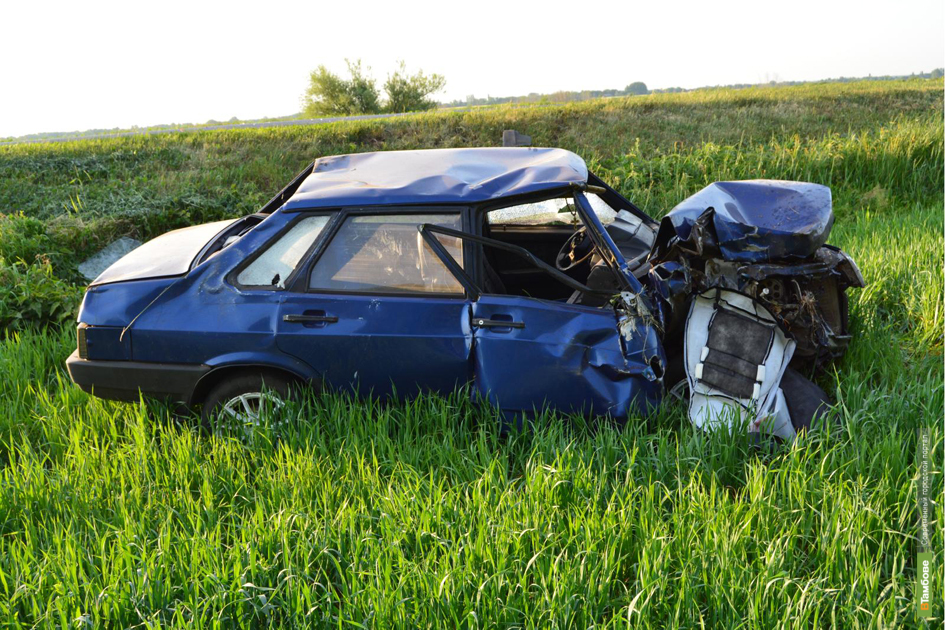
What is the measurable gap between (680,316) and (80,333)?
11.5ft

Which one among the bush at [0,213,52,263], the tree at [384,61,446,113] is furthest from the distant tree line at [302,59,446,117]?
the bush at [0,213,52,263]

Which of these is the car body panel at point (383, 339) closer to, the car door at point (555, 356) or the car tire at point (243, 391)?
the car door at point (555, 356)

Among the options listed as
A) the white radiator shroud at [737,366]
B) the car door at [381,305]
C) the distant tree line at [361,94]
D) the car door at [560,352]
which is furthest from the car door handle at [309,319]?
the distant tree line at [361,94]

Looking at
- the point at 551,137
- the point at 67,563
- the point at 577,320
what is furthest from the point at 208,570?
the point at 551,137

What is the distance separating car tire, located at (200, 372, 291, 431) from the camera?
160 inches

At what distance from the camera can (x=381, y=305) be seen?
12.8 feet

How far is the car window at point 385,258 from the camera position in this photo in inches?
153

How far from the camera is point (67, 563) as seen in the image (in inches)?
117

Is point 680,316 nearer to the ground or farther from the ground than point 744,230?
nearer to the ground

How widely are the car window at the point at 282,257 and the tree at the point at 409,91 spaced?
31.7m

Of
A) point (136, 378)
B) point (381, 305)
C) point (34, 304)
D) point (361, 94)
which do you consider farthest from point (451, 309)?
point (361, 94)

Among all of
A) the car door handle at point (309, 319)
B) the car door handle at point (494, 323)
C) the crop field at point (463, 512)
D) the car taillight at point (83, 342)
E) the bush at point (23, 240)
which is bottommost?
the crop field at point (463, 512)

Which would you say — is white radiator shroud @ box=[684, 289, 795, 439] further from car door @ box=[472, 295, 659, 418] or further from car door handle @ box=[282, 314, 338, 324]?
car door handle @ box=[282, 314, 338, 324]

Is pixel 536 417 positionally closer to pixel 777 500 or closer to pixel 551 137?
pixel 777 500
